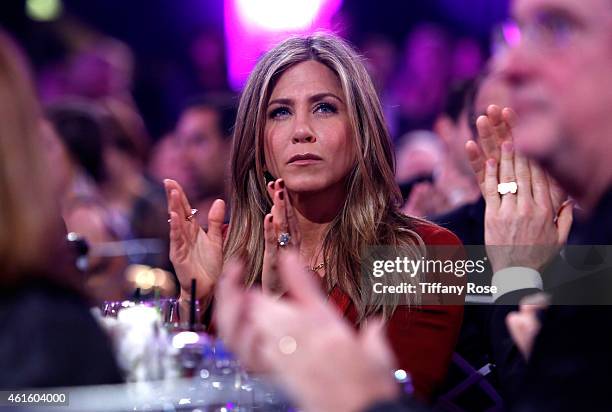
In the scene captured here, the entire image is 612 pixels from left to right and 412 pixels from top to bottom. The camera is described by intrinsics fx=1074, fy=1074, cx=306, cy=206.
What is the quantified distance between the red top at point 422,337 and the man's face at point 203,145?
316 centimetres

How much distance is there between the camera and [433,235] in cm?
290

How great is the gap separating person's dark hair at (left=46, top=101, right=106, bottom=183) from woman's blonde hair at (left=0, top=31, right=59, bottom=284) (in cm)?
366

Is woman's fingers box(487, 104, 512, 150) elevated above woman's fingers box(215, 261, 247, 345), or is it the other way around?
woman's fingers box(487, 104, 512, 150)

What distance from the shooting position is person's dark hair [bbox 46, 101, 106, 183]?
17.3 feet

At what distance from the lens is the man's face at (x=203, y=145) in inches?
234

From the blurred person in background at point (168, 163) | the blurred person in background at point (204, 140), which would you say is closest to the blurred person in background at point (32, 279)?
the blurred person in background at point (204, 140)

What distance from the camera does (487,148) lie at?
256 centimetres

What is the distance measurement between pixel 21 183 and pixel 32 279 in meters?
0.15

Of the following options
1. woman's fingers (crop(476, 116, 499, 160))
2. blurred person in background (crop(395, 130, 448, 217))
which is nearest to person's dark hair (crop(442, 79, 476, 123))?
blurred person in background (crop(395, 130, 448, 217))

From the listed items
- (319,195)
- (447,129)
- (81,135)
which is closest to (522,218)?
(319,195)

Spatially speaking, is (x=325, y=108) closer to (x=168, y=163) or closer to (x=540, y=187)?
(x=540, y=187)

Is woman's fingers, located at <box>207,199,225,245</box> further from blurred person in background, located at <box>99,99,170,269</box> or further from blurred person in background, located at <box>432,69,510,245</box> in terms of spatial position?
blurred person in background, located at <box>99,99,170,269</box>

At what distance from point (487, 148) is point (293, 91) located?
65cm

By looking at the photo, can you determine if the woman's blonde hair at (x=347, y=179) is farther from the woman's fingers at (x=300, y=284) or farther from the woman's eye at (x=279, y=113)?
the woman's fingers at (x=300, y=284)
